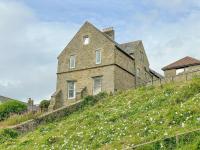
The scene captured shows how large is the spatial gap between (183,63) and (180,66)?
1.72 feet

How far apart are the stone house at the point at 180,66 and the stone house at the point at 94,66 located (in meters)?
3.61

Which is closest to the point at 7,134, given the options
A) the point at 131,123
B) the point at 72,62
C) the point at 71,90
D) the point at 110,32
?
the point at 131,123

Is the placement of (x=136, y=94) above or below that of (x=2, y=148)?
above

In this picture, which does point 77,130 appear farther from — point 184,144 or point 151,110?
point 184,144

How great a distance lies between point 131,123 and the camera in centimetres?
2491

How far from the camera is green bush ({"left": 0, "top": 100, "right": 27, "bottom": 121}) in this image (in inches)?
1829

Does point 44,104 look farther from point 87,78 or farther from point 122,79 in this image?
point 122,79

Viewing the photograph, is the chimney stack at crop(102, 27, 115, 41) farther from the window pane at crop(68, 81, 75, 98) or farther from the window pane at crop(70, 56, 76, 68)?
the window pane at crop(68, 81, 75, 98)

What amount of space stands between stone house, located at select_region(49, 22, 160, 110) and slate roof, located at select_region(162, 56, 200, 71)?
3832mm

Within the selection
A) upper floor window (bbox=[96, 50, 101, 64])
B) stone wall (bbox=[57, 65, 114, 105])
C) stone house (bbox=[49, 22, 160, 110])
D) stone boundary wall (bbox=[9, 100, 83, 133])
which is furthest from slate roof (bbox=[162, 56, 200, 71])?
stone boundary wall (bbox=[9, 100, 83, 133])

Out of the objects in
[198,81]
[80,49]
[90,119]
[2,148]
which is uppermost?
[80,49]

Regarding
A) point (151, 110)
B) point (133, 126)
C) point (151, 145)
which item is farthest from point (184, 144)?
point (151, 110)

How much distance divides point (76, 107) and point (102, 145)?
1754cm

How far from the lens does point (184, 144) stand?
1691cm
